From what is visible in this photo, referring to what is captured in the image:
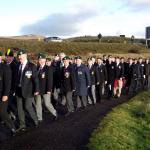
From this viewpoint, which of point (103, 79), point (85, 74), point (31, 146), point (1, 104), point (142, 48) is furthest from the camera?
point (142, 48)

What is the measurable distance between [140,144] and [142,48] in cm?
7606

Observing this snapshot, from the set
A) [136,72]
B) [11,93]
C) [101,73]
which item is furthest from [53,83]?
[136,72]

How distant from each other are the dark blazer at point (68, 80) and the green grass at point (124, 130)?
5.30ft

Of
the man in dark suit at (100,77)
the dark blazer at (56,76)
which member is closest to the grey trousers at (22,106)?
the dark blazer at (56,76)

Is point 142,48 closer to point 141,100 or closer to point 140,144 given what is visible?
point 141,100

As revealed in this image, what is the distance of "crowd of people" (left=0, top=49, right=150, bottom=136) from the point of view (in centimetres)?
1379

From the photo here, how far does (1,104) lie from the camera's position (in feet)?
42.0

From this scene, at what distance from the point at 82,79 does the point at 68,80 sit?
2.06 m

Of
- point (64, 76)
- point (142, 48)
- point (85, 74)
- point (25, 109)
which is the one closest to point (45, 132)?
point (25, 109)

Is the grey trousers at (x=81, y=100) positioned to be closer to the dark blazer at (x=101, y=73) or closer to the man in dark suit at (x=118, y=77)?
the dark blazer at (x=101, y=73)

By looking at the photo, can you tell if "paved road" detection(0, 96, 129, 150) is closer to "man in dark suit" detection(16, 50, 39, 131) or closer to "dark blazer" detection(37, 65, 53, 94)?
"man in dark suit" detection(16, 50, 39, 131)

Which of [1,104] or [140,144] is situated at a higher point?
[1,104]

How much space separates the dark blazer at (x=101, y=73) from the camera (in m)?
22.6

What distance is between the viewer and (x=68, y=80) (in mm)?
17891
